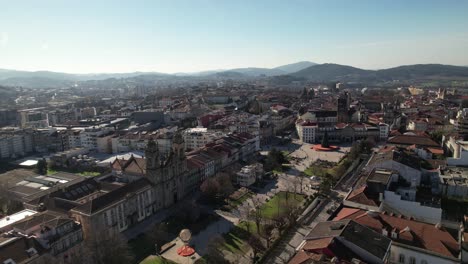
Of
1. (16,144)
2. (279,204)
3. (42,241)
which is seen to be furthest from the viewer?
(16,144)

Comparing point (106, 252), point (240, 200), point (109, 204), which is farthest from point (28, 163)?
point (106, 252)

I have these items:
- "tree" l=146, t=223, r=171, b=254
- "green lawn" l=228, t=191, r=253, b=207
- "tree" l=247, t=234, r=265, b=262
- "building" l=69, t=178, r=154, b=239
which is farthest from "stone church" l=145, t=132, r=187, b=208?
"tree" l=247, t=234, r=265, b=262

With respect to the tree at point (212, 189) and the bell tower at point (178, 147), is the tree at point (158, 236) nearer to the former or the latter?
the tree at point (212, 189)

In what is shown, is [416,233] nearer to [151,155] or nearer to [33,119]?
[151,155]

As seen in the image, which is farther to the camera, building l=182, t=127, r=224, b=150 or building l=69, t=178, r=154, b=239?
building l=182, t=127, r=224, b=150

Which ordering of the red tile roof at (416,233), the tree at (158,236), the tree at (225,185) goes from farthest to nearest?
the tree at (225,185) → the tree at (158,236) → the red tile roof at (416,233)

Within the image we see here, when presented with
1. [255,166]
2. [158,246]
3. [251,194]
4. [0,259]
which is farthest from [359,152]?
[0,259]

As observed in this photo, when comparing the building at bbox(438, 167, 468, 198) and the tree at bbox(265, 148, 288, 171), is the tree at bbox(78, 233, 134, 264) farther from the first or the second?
the building at bbox(438, 167, 468, 198)

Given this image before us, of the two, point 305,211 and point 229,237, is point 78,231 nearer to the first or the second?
point 229,237

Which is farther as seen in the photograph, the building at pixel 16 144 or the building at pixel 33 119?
the building at pixel 33 119

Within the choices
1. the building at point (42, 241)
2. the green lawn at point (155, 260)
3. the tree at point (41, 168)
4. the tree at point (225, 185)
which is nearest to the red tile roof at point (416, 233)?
the green lawn at point (155, 260)
